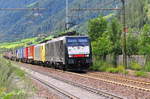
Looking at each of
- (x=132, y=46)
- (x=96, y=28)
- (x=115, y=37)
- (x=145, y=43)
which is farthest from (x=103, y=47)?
(x=96, y=28)

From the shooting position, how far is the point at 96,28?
1929 inches

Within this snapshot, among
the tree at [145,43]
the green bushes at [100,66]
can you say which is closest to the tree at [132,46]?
the green bushes at [100,66]

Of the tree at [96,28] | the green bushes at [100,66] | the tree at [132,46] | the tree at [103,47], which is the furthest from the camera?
the tree at [96,28]

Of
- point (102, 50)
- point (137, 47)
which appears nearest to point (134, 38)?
point (137, 47)

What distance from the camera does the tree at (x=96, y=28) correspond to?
48688mm

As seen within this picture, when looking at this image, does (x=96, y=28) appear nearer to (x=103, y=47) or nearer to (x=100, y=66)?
(x=103, y=47)

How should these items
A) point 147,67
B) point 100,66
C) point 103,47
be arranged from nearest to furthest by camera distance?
point 147,67, point 100,66, point 103,47

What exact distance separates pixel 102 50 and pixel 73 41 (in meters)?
6.56

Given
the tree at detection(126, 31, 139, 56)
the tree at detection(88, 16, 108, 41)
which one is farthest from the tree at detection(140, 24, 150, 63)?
the tree at detection(88, 16, 108, 41)

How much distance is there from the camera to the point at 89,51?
120ft

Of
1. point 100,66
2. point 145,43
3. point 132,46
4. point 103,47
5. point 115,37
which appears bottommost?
point 100,66

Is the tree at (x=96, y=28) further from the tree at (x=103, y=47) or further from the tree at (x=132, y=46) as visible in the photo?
the tree at (x=132, y=46)

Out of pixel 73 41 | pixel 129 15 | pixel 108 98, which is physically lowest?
pixel 108 98

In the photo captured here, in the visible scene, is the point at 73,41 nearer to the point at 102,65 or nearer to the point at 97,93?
the point at 102,65
